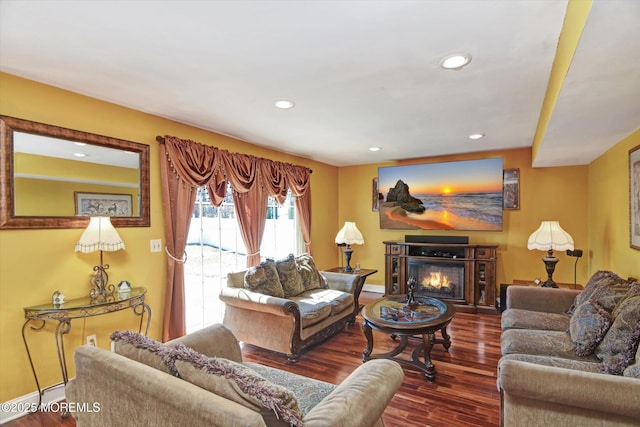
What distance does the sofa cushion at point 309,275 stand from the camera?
4.07m

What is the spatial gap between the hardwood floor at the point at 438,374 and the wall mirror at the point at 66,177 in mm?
1452

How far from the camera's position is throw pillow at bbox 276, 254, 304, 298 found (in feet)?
12.4

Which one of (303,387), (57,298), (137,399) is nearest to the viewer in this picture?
(137,399)

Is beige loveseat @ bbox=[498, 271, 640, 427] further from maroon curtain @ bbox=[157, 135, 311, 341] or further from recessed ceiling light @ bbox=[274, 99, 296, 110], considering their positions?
maroon curtain @ bbox=[157, 135, 311, 341]

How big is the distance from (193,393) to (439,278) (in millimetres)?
4533

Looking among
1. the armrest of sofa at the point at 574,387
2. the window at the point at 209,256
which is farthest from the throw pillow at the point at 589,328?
the window at the point at 209,256

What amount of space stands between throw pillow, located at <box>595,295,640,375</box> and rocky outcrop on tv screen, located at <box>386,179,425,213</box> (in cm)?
344

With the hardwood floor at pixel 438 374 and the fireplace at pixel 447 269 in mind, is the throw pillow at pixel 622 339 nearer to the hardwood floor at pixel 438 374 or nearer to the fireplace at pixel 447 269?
the hardwood floor at pixel 438 374

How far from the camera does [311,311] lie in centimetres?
326

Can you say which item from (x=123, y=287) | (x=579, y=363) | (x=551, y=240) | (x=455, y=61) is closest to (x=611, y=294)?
(x=579, y=363)

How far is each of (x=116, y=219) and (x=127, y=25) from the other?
1724 millimetres

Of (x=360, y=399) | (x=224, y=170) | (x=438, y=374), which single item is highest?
(x=224, y=170)

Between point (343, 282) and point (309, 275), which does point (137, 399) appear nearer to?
point (309, 275)

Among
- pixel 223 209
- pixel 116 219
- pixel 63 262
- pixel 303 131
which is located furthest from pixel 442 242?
pixel 63 262
